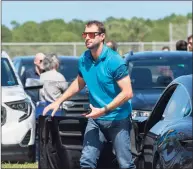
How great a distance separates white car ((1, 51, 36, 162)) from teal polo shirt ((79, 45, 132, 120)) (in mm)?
3335

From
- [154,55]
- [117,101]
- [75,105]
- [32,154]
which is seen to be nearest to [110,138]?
[117,101]

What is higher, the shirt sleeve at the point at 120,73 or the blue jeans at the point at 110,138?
the shirt sleeve at the point at 120,73

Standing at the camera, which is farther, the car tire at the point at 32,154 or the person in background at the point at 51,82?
the person in background at the point at 51,82

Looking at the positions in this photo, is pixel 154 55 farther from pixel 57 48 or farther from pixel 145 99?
pixel 57 48

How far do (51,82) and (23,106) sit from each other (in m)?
1.19

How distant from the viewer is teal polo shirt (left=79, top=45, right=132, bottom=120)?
7.55 metres

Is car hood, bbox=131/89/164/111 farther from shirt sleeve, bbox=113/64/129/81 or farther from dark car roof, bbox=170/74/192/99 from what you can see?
dark car roof, bbox=170/74/192/99

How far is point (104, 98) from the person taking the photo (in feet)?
24.8

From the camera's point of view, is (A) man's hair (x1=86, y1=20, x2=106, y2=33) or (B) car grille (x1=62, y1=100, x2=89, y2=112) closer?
(A) man's hair (x1=86, y1=20, x2=106, y2=33)

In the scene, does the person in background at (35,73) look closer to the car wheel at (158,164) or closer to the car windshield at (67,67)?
the car windshield at (67,67)

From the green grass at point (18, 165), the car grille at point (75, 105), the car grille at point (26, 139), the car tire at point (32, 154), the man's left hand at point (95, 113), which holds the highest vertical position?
the man's left hand at point (95, 113)

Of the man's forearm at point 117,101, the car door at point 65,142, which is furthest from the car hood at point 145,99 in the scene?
the man's forearm at point 117,101

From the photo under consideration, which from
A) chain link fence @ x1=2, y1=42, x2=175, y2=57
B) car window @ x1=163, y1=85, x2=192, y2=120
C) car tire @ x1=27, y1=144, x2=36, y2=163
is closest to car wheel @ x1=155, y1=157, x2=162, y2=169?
car window @ x1=163, y1=85, x2=192, y2=120

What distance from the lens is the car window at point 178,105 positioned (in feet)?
21.1
